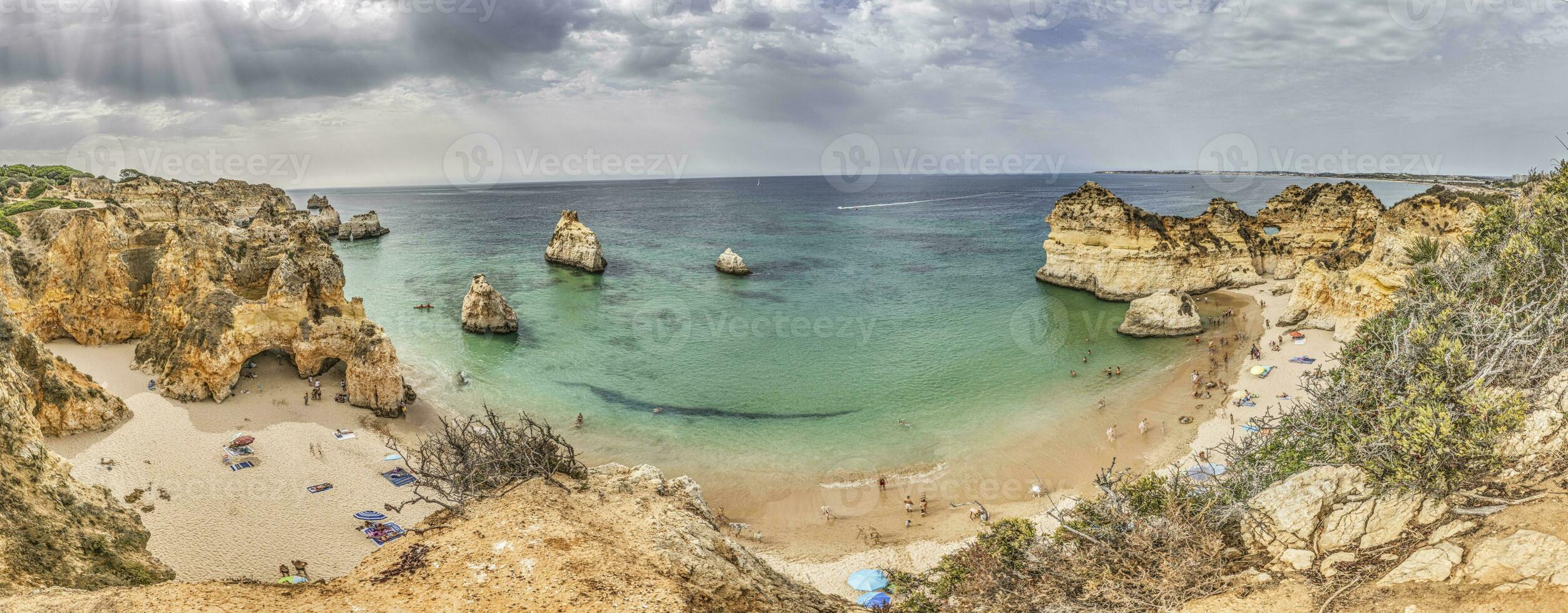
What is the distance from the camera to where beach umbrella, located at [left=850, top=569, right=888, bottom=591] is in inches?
621

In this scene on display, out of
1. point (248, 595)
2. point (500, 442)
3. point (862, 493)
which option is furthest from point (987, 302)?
point (248, 595)

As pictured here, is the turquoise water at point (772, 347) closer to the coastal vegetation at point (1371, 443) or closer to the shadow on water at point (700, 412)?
the shadow on water at point (700, 412)

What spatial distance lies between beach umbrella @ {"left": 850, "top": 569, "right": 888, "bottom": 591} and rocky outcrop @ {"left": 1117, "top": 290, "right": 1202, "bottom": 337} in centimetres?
2705

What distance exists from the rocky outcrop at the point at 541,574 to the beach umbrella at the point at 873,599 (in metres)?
6.37

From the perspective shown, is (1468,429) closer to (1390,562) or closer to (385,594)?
(1390,562)

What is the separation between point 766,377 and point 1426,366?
24669 millimetres

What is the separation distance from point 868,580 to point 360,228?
94865 millimetres

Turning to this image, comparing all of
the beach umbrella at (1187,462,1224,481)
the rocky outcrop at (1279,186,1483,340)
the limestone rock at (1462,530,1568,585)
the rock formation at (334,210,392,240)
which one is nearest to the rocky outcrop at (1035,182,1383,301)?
the rocky outcrop at (1279,186,1483,340)

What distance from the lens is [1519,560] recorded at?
612cm

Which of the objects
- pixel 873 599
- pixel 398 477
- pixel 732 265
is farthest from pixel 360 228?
pixel 873 599

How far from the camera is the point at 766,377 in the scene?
30891mm

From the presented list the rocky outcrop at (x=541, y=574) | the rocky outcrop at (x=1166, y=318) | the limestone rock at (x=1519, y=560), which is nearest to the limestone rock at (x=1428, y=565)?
the limestone rock at (x=1519, y=560)

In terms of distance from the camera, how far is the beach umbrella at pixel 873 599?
14.9 m

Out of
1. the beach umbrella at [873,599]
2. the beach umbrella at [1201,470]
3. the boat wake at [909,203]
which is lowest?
the beach umbrella at [873,599]
